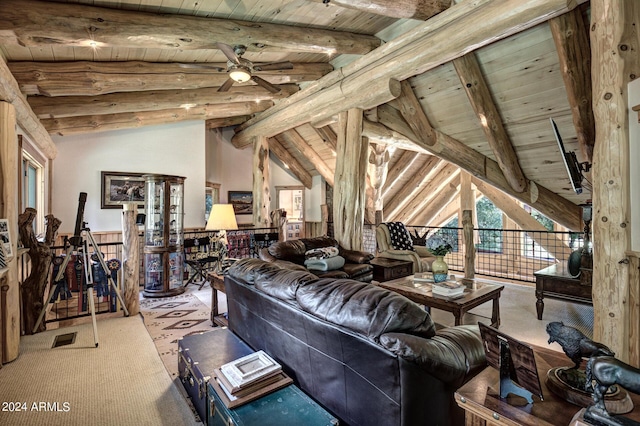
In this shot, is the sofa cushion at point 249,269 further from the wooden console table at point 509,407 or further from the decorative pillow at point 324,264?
the decorative pillow at point 324,264

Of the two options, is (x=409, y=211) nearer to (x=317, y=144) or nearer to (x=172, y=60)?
(x=317, y=144)

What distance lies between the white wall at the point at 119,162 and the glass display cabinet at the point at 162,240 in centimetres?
137

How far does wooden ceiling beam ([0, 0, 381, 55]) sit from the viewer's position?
257cm

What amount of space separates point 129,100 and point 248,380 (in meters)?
4.59

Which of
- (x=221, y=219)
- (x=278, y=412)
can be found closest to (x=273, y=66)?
(x=221, y=219)

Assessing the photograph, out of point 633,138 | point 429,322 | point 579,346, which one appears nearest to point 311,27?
point 633,138

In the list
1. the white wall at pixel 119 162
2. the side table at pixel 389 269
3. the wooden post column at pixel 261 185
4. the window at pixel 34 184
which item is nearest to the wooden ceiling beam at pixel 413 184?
the wooden post column at pixel 261 185

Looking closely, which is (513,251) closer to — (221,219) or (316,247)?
(316,247)

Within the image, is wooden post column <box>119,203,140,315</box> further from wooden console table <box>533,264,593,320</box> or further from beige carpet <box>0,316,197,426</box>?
wooden console table <box>533,264,593,320</box>

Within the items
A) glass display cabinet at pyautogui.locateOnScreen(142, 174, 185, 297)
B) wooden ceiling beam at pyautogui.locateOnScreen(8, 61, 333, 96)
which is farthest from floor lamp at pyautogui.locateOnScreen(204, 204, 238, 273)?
wooden ceiling beam at pyautogui.locateOnScreen(8, 61, 333, 96)

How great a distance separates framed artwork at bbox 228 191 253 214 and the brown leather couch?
4.50m

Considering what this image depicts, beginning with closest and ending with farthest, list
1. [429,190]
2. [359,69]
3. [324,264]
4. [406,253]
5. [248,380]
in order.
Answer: [248,380]
[324,264]
[359,69]
[406,253]
[429,190]

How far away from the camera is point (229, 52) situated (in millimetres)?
3170

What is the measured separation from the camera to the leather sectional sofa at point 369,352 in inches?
47.0
